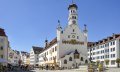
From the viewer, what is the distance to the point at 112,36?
94312mm

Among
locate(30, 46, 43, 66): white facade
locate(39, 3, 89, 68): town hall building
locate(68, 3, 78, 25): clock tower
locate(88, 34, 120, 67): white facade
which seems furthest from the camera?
locate(30, 46, 43, 66): white facade

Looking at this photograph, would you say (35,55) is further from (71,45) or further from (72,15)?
(71,45)

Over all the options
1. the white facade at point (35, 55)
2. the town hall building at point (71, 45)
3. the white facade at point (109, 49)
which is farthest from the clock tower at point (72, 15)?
the white facade at point (35, 55)

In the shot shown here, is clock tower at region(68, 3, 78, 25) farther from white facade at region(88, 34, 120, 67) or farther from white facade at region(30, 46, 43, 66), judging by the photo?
white facade at region(30, 46, 43, 66)

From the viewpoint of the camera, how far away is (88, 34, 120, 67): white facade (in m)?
87.1

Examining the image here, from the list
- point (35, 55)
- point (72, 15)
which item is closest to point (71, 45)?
point (72, 15)

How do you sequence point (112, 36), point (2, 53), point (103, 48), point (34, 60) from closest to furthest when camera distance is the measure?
point (2, 53), point (112, 36), point (103, 48), point (34, 60)

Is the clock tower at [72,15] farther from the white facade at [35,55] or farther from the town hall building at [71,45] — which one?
the white facade at [35,55]

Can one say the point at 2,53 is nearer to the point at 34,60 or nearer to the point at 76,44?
the point at 76,44

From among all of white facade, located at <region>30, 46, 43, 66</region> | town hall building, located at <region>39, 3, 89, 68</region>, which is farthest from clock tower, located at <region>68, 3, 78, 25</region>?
white facade, located at <region>30, 46, 43, 66</region>

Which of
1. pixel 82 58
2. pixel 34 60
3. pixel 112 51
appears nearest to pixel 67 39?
pixel 82 58

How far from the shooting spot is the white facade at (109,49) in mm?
87125

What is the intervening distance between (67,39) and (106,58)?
68.2 ft

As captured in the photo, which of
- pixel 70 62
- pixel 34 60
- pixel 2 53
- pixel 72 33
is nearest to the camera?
pixel 2 53
